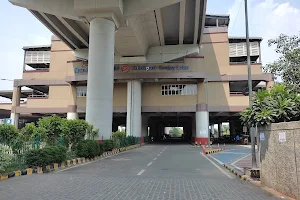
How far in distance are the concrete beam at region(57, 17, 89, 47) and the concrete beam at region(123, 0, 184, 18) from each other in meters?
8.32

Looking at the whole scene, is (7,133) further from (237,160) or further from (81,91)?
(81,91)

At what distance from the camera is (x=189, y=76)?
3891 centimetres

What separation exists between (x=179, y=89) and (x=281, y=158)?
110 feet

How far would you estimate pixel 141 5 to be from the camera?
23500 mm

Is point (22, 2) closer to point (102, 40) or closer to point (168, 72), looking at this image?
point (102, 40)

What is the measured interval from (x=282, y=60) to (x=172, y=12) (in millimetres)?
20190

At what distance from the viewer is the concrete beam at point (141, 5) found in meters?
23.0

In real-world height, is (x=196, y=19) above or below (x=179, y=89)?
above

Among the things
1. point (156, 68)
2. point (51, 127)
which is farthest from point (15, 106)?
point (51, 127)

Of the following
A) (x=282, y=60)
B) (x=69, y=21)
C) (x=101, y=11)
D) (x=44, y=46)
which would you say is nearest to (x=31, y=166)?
(x=282, y=60)

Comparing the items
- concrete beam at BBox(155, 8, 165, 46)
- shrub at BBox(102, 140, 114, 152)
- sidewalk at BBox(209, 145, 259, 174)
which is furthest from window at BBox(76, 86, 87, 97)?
sidewalk at BBox(209, 145, 259, 174)

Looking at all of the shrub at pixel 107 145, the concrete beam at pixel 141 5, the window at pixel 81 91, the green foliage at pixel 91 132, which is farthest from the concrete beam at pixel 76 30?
the shrub at pixel 107 145

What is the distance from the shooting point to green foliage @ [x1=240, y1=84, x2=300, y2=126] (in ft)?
26.6

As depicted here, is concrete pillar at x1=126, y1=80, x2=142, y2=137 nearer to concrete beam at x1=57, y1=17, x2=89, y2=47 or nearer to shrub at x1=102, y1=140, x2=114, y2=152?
concrete beam at x1=57, y1=17, x2=89, y2=47
